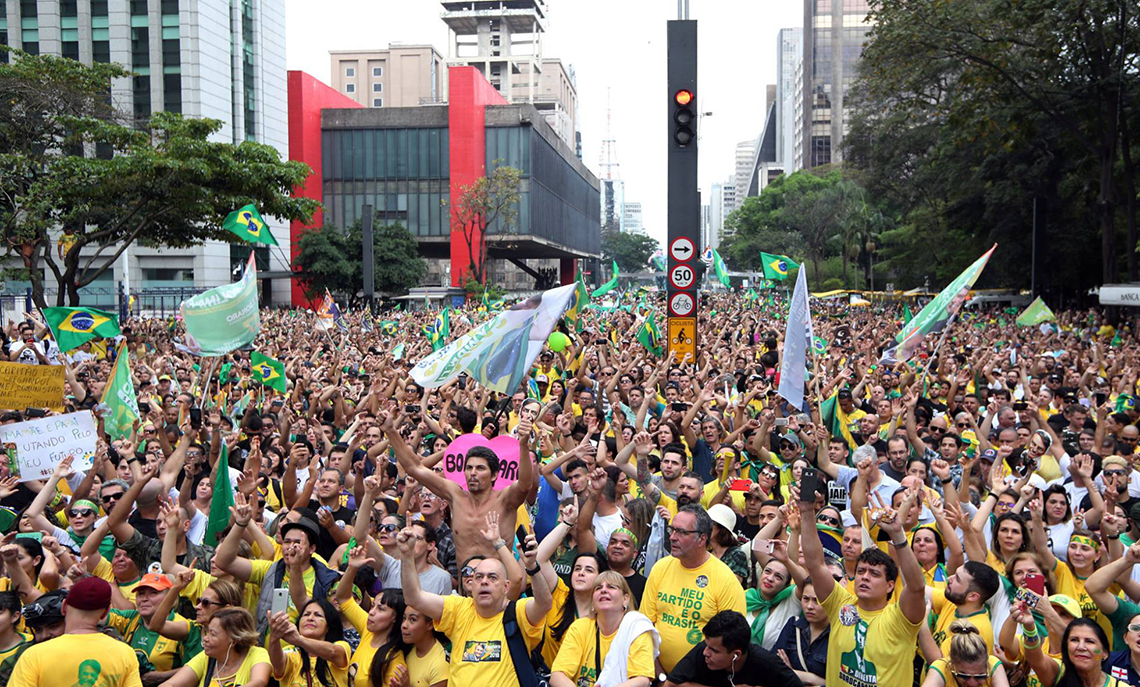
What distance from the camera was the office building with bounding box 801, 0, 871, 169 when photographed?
5098 inches

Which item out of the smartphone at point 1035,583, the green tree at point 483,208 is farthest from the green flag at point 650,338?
the green tree at point 483,208

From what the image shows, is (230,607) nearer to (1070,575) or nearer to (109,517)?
(109,517)

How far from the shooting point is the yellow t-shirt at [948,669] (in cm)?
464

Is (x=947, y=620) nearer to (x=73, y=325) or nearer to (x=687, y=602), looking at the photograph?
(x=687, y=602)

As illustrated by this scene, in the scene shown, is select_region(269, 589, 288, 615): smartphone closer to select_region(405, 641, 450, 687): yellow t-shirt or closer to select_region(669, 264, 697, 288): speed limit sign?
select_region(405, 641, 450, 687): yellow t-shirt

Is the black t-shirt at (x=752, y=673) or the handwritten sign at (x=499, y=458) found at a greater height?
the handwritten sign at (x=499, y=458)

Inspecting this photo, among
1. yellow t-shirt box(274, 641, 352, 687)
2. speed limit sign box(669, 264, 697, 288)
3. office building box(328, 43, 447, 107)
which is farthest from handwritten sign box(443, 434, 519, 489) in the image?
office building box(328, 43, 447, 107)

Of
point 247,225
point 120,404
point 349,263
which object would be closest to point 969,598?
point 120,404

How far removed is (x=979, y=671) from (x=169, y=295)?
47.5 meters

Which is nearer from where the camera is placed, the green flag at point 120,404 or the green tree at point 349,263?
the green flag at point 120,404

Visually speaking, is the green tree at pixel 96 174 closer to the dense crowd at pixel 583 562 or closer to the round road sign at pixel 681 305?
the round road sign at pixel 681 305

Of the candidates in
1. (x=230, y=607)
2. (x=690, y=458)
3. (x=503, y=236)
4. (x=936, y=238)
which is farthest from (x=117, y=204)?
(x=503, y=236)

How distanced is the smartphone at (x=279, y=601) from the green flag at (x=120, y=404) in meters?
4.85

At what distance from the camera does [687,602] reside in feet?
16.9
